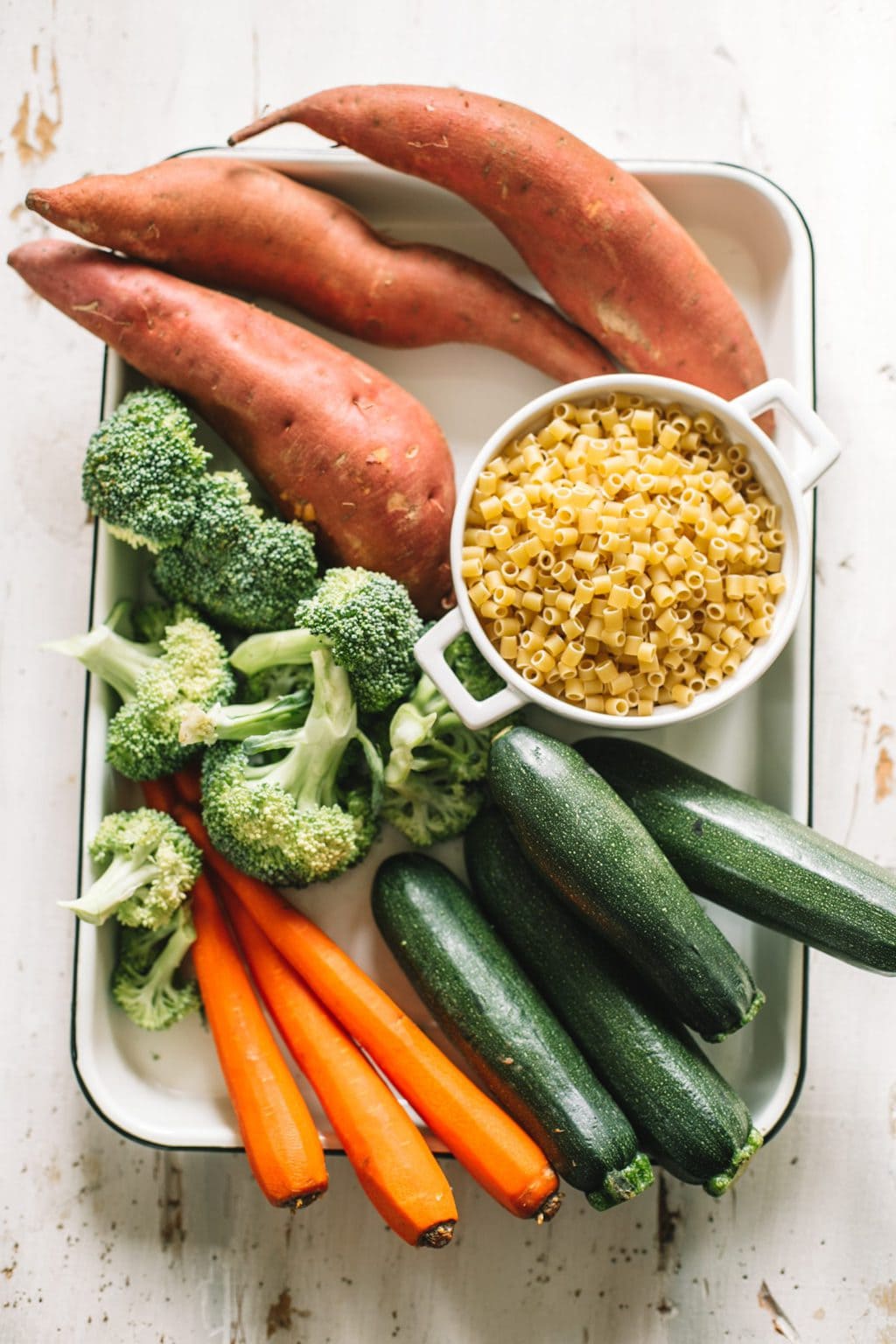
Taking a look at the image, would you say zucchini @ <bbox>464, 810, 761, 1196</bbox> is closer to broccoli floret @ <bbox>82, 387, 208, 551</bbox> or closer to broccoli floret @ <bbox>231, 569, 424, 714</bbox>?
broccoli floret @ <bbox>231, 569, 424, 714</bbox>

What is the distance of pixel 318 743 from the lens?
55.8 inches

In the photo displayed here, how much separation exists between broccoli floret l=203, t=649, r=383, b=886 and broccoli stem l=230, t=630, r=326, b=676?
2 centimetres

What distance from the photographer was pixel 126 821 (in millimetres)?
1446

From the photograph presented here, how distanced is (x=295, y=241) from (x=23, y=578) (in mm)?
660

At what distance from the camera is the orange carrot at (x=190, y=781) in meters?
1.51

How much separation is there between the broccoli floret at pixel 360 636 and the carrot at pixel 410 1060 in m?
0.29

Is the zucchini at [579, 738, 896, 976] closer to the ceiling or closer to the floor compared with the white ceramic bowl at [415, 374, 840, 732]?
closer to the floor

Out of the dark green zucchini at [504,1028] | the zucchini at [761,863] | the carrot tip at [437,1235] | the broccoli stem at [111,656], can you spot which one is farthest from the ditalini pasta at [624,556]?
the carrot tip at [437,1235]

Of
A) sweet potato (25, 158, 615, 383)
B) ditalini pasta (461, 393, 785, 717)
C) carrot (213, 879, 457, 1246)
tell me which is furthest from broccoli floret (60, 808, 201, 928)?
sweet potato (25, 158, 615, 383)

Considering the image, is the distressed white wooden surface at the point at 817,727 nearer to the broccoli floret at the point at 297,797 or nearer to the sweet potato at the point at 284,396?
the sweet potato at the point at 284,396

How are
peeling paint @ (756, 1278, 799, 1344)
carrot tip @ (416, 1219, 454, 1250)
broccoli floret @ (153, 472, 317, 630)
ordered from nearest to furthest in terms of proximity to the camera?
1. carrot tip @ (416, 1219, 454, 1250)
2. broccoli floret @ (153, 472, 317, 630)
3. peeling paint @ (756, 1278, 799, 1344)

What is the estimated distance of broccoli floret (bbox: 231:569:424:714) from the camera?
1.37 meters

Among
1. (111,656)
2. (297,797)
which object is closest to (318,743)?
(297,797)

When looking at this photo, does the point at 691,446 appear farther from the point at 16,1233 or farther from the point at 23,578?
the point at 16,1233
